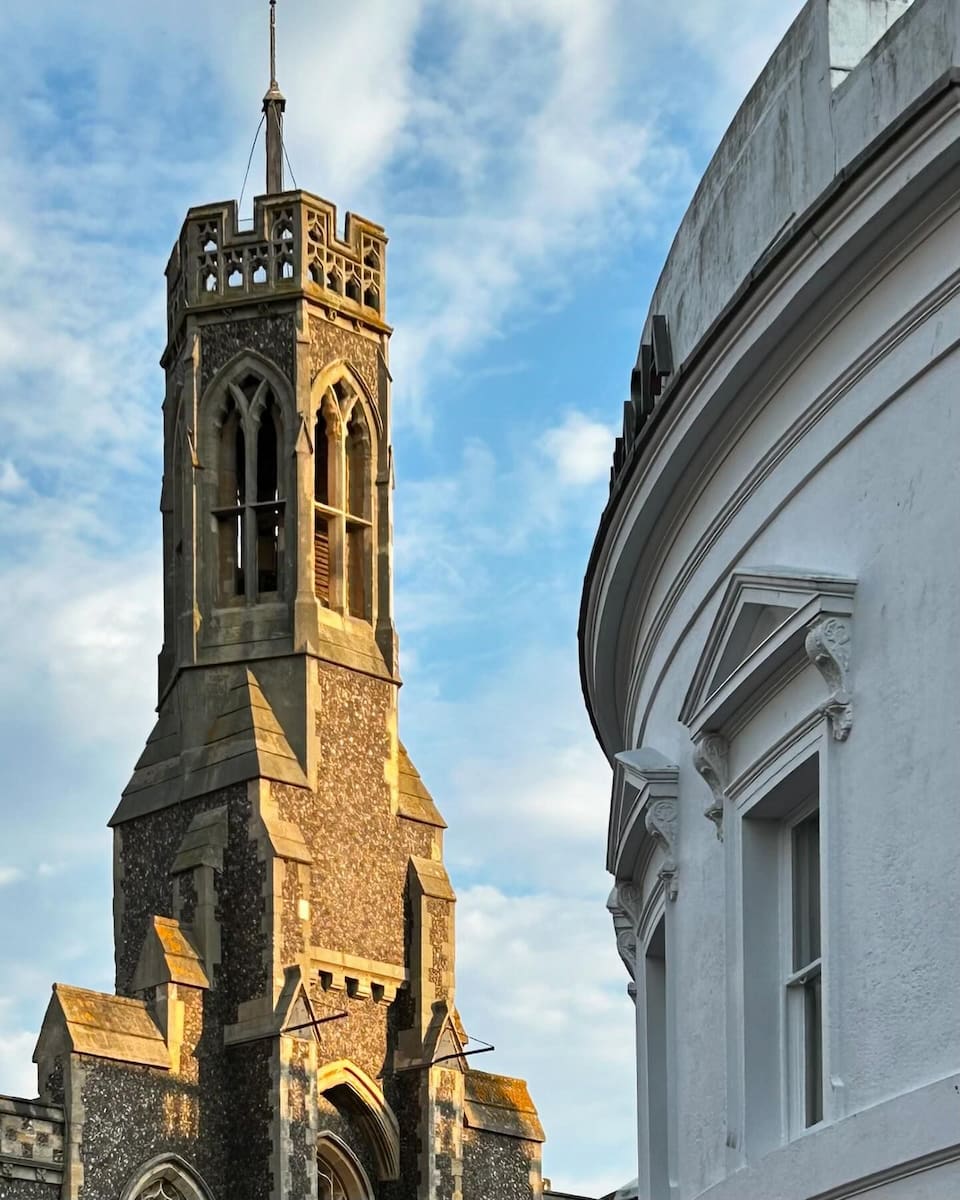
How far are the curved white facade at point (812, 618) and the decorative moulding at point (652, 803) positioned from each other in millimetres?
16

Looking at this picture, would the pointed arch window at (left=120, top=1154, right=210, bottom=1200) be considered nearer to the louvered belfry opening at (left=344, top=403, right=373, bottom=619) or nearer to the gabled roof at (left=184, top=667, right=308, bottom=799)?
the gabled roof at (left=184, top=667, right=308, bottom=799)

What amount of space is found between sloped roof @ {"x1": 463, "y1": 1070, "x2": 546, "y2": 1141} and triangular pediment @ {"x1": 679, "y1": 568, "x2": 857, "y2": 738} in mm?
31484

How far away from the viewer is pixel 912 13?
30.8ft

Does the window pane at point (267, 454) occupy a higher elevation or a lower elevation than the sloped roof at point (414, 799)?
higher

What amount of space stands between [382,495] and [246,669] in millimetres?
4547

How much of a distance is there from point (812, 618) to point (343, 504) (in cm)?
3445

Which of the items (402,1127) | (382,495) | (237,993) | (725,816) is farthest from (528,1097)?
(725,816)

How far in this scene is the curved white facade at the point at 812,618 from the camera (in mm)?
9094

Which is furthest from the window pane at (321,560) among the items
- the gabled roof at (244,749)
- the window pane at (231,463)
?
the gabled roof at (244,749)

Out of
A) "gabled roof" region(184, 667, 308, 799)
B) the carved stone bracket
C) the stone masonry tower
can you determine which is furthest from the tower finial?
the carved stone bracket

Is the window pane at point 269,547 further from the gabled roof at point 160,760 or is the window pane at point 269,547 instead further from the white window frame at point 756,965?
the white window frame at point 756,965

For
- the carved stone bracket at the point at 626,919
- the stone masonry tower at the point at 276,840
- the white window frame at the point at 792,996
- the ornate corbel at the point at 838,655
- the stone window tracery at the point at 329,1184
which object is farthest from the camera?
the stone window tracery at the point at 329,1184

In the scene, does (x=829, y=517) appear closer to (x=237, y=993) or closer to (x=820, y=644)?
(x=820, y=644)

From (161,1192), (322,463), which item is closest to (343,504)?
(322,463)
